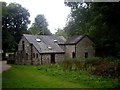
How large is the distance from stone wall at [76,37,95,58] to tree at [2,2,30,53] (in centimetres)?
2080

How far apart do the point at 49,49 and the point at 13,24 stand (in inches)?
916

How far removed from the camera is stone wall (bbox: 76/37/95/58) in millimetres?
44719

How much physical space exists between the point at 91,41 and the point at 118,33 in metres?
26.9

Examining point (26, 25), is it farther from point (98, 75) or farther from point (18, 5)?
point (98, 75)

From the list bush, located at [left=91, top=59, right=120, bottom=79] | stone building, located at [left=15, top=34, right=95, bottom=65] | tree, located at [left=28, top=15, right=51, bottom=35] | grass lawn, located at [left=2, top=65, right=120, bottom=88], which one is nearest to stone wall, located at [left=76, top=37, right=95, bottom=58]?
stone building, located at [left=15, top=34, right=95, bottom=65]

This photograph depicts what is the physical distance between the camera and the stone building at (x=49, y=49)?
43031 mm

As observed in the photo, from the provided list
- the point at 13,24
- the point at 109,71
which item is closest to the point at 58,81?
the point at 109,71

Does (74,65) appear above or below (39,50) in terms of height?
below

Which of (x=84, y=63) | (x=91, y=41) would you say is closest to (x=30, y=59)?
(x=91, y=41)

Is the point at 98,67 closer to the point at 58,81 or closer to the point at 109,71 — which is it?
the point at 109,71

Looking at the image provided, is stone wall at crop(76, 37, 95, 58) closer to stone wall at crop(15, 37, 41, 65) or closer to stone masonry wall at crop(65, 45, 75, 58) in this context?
stone masonry wall at crop(65, 45, 75, 58)

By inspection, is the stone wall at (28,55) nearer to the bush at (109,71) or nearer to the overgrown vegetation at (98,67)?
the overgrown vegetation at (98,67)

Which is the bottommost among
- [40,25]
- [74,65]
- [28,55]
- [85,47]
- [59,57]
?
[74,65]

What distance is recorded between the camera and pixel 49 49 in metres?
43.8
